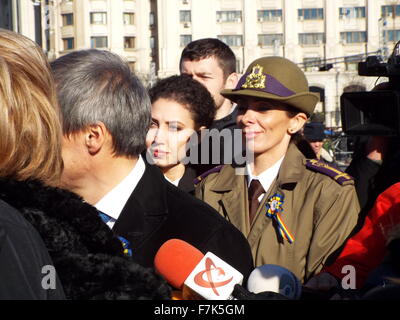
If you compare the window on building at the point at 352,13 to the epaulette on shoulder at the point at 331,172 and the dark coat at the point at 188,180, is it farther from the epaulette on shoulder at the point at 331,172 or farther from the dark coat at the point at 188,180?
the epaulette on shoulder at the point at 331,172

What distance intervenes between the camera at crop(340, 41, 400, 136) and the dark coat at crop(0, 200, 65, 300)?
1528 millimetres

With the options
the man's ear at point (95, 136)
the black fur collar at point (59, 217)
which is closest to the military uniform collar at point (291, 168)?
the man's ear at point (95, 136)

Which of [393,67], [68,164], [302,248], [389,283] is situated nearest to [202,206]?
[68,164]

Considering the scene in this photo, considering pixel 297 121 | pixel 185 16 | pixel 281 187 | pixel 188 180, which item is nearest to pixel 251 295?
pixel 281 187

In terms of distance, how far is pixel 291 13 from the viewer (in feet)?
192

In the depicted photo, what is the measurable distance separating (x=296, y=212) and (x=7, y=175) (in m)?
1.78

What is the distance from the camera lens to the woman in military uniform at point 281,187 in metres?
3.21

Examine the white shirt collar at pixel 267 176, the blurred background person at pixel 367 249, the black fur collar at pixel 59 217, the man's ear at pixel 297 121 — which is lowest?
the blurred background person at pixel 367 249

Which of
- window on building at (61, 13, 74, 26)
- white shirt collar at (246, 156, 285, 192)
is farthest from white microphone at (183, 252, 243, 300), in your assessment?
window on building at (61, 13, 74, 26)

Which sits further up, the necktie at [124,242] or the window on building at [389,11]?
the window on building at [389,11]

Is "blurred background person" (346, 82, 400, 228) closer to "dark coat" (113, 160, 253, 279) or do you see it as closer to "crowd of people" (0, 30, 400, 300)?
"crowd of people" (0, 30, 400, 300)

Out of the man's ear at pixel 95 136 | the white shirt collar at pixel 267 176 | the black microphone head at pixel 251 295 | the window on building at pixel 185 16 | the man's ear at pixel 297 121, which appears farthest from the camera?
the window on building at pixel 185 16

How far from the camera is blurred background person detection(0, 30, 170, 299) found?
1719 mm

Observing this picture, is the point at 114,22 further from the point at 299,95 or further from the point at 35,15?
the point at 299,95
